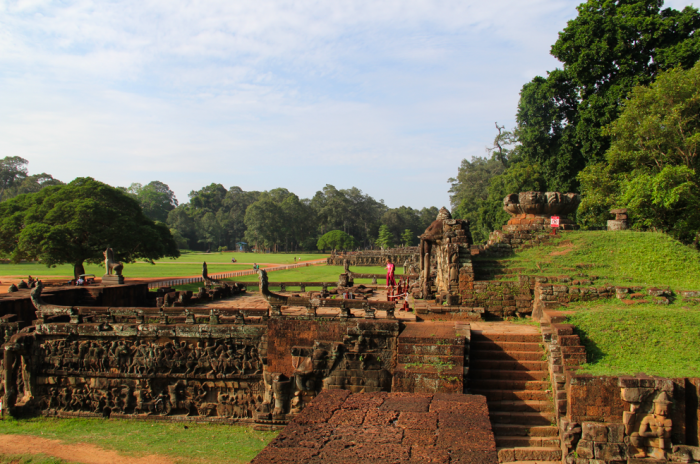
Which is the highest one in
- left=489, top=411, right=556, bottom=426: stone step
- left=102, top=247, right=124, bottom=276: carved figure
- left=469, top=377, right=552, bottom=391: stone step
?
left=102, top=247, right=124, bottom=276: carved figure

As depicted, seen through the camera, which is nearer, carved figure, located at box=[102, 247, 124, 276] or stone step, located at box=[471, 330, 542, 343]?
stone step, located at box=[471, 330, 542, 343]

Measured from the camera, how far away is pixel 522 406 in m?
8.09

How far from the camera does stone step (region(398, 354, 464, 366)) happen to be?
812 centimetres

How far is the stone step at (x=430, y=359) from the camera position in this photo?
8.12 metres

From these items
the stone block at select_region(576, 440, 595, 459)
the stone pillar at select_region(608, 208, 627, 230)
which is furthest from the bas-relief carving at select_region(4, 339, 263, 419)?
the stone pillar at select_region(608, 208, 627, 230)

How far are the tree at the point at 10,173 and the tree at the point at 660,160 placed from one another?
92.1m

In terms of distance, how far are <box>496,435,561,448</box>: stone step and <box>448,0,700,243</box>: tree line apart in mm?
12609

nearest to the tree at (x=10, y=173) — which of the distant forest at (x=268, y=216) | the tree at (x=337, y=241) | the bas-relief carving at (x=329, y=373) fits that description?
the distant forest at (x=268, y=216)

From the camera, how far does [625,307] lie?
972 centimetres

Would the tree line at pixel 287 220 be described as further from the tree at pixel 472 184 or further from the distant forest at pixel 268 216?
the tree at pixel 472 184

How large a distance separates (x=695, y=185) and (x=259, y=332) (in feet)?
55.2

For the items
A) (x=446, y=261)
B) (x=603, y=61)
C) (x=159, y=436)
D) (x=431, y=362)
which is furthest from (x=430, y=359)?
(x=603, y=61)

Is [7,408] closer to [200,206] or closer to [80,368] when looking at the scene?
[80,368]

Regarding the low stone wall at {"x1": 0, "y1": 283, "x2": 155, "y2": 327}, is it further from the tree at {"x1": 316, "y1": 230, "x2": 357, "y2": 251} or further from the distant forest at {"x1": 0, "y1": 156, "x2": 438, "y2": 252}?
the distant forest at {"x1": 0, "y1": 156, "x2": 438, "y2": 252}
